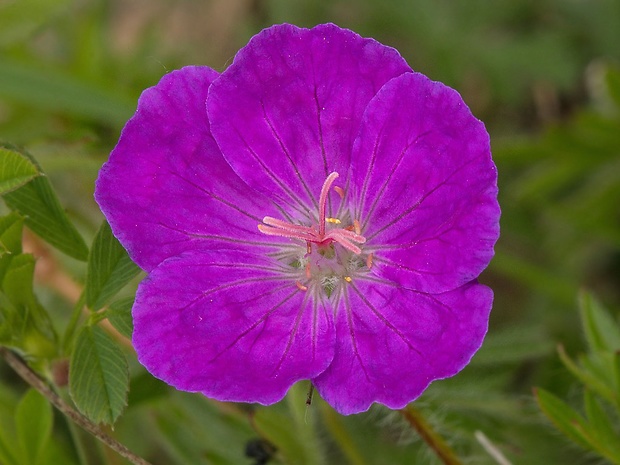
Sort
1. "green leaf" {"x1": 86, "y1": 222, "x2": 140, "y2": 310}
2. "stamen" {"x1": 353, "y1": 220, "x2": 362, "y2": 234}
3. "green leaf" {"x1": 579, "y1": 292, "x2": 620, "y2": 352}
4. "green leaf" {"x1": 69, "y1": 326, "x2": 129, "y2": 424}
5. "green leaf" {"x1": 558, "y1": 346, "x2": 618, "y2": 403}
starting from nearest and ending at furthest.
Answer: "green leaf" {"x1": 69, "y1": 326, "x2": 129, "y2": 424} → "green leaf" {"x1": 86, "y1": 222, "x2": 140, "y2": 310} → "stamen" {"x1": 353, "y1": 220, "x2": 362, "y2": 234} → "green leaf" {"x1": 558, "y1": 346, "x2": 618, "y2": 403} → "green leaf" {"x1": 579, "y1": 292, "x2": 620, "y2": 352}

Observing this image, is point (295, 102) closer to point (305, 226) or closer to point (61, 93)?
point (305, 226)

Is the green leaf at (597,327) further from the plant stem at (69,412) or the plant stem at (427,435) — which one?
the plant stem at (69,412)

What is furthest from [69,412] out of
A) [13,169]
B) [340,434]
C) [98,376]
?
[340,434]

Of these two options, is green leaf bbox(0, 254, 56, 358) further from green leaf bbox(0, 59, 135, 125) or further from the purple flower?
green leaf bbox(0, 59, 135, 125)

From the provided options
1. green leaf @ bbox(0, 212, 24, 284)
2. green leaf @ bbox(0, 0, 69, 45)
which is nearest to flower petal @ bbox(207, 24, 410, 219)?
green leaf @ bbox(0, 212, 24, 284)

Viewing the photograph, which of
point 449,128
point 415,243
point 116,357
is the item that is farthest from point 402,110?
point 116,357

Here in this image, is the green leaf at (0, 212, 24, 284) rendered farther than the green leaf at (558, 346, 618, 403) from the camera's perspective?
No

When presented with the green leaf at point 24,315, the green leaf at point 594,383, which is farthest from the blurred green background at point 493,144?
the green leaf at point 594,383
